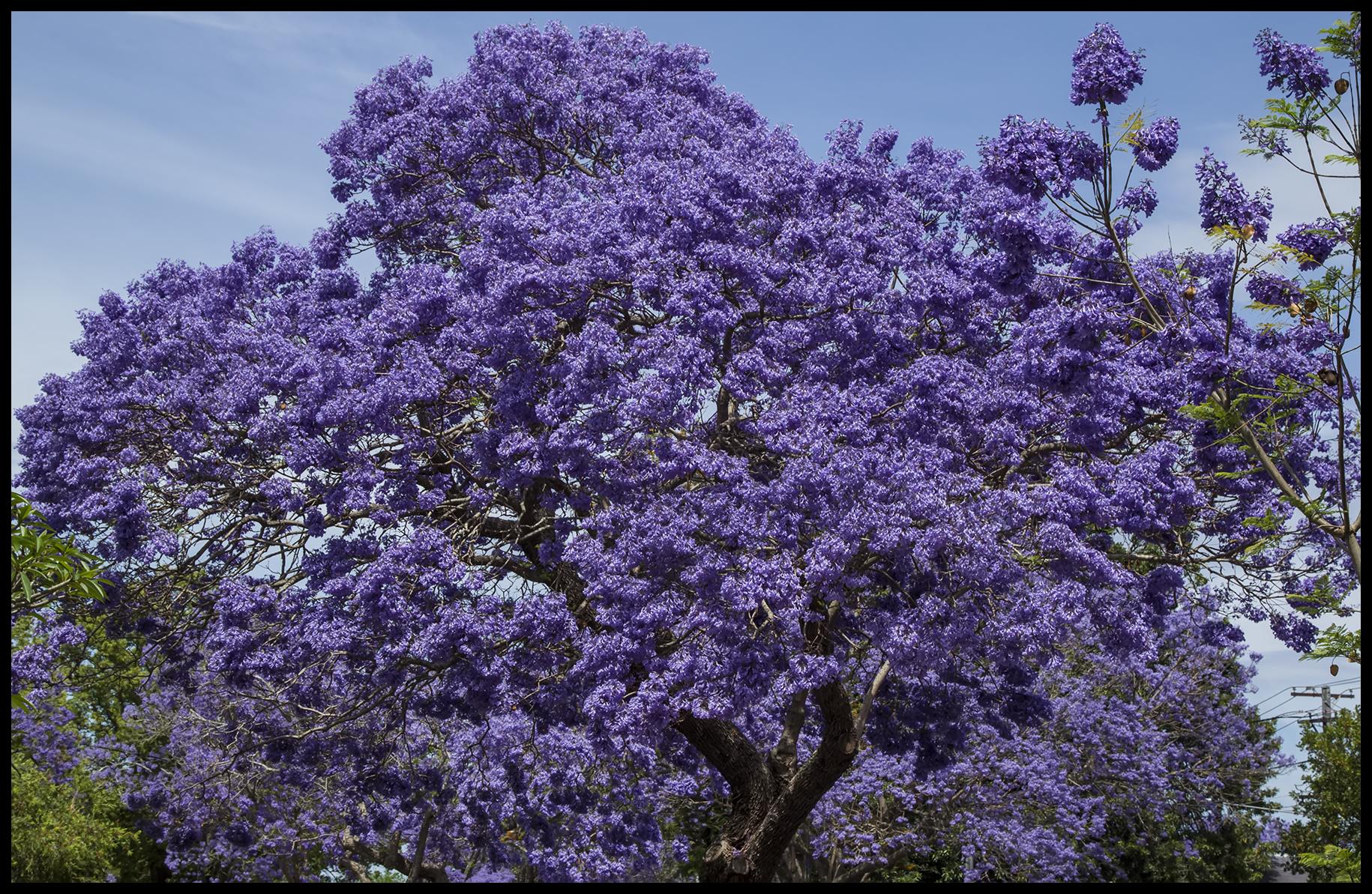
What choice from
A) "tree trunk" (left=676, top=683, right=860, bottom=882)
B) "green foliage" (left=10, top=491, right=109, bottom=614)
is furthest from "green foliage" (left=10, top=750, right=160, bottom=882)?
"green foliage" (left=10, top=491, right=109, bottom=614)

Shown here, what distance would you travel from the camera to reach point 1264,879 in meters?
31.6

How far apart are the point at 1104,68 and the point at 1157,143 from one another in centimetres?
123

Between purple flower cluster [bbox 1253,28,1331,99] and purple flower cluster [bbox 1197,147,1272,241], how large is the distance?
78 cm

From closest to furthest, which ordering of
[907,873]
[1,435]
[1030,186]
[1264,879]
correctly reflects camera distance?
1. [1,435]
2. [1030,186]
3. [907,873]
4. [1264,879]

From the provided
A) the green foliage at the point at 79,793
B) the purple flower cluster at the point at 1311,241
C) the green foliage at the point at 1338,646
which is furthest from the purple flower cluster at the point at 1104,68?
the green foliage at the point at 79,793

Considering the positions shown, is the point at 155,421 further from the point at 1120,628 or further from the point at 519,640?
the point at 1120,628

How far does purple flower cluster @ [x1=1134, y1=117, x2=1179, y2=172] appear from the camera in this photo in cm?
1130

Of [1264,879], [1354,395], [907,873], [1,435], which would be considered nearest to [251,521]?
[1,435]

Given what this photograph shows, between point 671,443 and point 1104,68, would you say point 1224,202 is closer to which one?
point 1104,68

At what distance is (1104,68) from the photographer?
10398 mm

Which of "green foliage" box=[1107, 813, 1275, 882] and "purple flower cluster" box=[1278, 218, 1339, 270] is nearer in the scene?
"purple flower cluster" box=[1278, 218, 1339, 270]

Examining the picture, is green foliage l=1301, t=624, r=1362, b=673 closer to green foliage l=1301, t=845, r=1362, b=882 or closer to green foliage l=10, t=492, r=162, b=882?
green foliage l=1301, t=845, r=1362, b=882

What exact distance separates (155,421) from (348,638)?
169 inches

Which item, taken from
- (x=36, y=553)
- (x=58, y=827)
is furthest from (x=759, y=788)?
(x=58, y=827)
